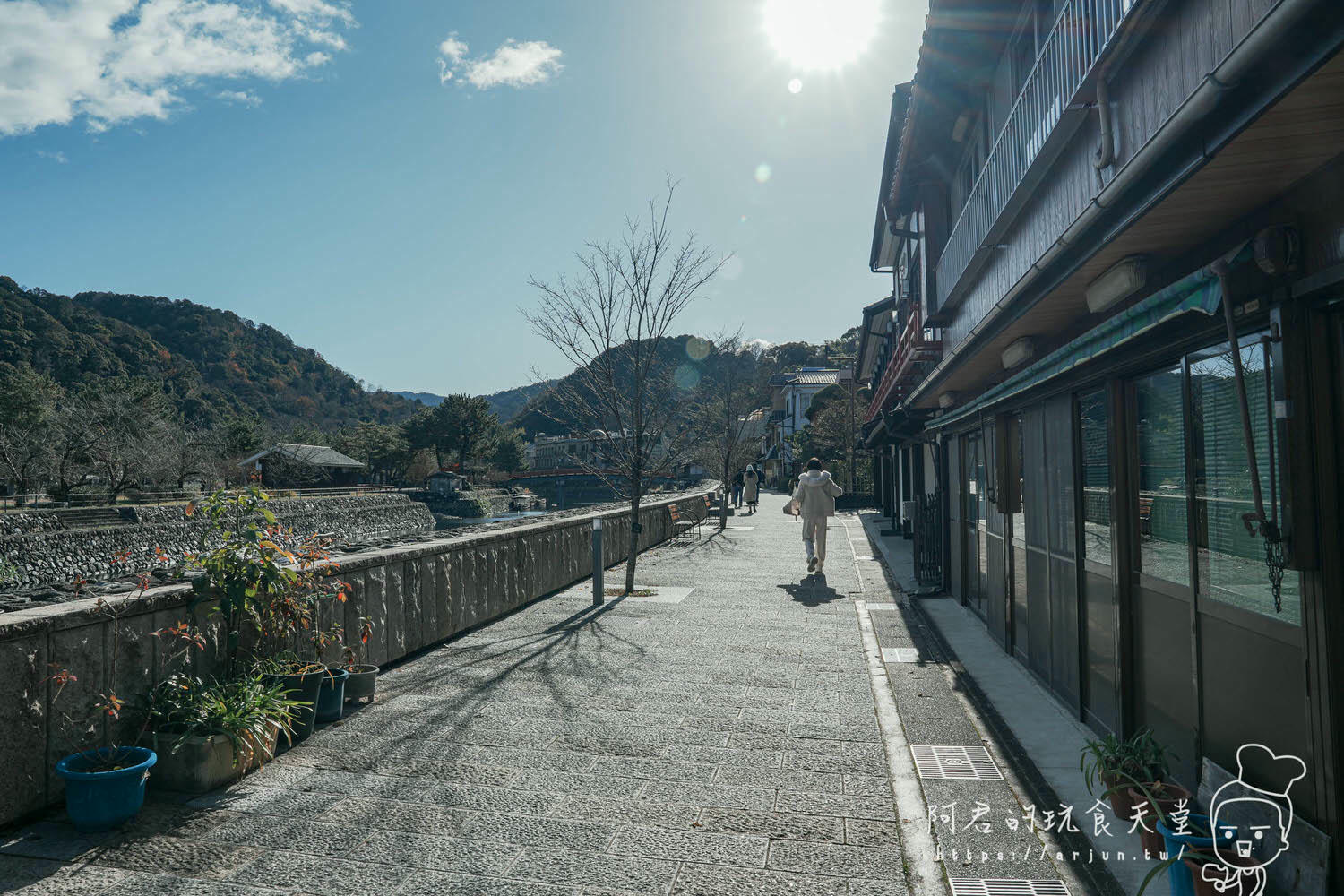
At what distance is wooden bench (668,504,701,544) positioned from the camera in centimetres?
1955

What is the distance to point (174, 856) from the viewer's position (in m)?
3.41

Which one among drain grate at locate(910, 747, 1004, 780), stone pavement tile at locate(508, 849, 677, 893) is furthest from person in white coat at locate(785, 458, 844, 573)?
stone pavement tile at locate(508, 849, 677, 893)

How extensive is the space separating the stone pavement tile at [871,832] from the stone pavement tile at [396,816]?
1805 mm

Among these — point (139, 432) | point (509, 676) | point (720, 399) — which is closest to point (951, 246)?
point (509, 676)

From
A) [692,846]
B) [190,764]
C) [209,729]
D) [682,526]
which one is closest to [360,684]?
[209,729]

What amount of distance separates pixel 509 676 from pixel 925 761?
341cm

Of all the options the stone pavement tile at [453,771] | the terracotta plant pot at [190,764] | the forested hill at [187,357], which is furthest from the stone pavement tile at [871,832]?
the forested hill at [187,357]

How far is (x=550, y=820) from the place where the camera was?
12.4 feet

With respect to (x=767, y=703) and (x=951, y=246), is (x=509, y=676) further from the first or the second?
(x=951, y=246)

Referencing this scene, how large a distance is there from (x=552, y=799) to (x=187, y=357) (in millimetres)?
129165

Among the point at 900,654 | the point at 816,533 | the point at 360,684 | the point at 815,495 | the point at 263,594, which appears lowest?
the point at 900,654

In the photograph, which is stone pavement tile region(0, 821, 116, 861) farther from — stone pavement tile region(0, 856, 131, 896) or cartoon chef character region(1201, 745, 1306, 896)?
cartoon chef character region(1201, 745, 1306, 896)

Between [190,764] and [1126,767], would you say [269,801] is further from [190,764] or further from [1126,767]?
[1126,767]

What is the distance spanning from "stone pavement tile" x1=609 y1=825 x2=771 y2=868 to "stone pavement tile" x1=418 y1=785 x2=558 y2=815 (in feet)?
1.75
